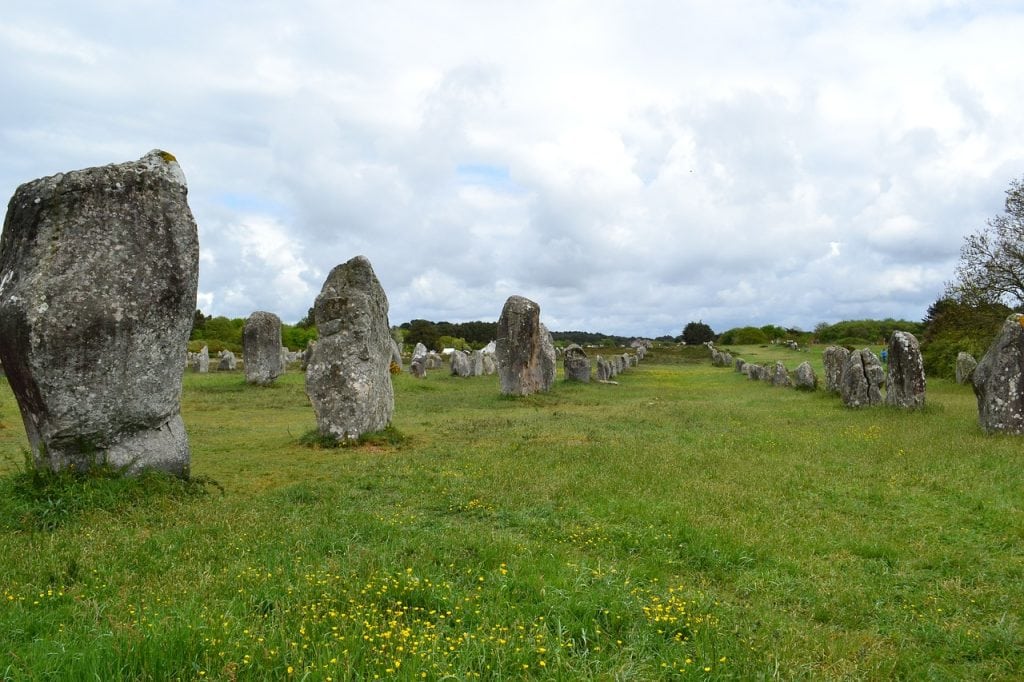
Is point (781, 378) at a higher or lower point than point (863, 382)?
lower

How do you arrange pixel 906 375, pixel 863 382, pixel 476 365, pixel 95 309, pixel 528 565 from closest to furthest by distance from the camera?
1. pixel 528 565
2. pixel 95 309
3. pixel 906 375
4. pixel 863 382
5. pixel 476 365

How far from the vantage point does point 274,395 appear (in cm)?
2614

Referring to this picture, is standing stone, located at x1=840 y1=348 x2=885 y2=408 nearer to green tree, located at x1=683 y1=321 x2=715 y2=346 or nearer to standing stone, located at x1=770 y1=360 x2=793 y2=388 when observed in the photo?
standing stone, located at x1=770 y1=360 x2=793 y2=388

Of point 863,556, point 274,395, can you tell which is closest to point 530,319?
point 274,395

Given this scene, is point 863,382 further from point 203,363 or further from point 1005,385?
point 203,363

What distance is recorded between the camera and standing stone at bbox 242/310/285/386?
1161 inches

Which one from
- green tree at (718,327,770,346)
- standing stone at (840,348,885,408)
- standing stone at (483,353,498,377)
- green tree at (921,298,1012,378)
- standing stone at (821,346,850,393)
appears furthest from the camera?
green tree at (718,327,770,346)

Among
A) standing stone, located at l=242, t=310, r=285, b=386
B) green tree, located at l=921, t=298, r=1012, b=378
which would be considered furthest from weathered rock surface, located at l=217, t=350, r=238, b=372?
green tree, located at l=921, t=298, r=1012, b=378

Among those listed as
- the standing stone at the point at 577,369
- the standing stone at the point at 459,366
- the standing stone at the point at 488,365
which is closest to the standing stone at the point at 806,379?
the standing stone at the point at 577,369

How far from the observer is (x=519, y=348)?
1048 inches

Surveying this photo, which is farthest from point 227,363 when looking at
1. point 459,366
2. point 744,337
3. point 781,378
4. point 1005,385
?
point 744,337

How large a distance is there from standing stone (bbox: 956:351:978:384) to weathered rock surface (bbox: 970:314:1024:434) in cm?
1690

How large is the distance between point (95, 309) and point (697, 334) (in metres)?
93.9

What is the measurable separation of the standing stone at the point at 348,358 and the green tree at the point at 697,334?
85.0m
